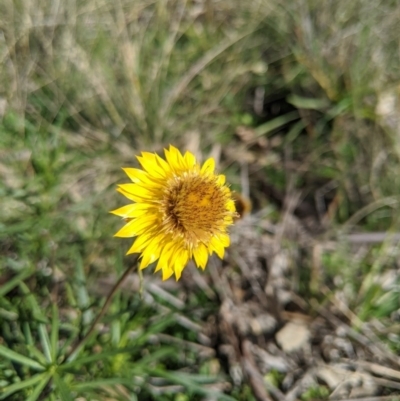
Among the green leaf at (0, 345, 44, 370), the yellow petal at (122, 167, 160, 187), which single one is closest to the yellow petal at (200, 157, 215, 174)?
the yellow petal at (122, 167, 160, 187)

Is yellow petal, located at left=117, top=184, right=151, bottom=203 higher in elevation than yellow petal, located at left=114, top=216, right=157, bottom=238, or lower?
higher

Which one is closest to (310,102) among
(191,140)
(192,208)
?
(191,140)

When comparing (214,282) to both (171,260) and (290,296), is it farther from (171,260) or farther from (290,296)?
(171,260)

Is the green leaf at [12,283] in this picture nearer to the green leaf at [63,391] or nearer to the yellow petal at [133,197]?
the green leaf at [63,391]

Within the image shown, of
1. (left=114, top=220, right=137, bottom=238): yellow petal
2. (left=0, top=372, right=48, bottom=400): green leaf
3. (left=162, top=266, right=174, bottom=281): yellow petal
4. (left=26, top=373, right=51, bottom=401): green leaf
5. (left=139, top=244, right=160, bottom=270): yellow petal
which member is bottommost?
(left=26, top=373, right=51, bottom=401): green leaf

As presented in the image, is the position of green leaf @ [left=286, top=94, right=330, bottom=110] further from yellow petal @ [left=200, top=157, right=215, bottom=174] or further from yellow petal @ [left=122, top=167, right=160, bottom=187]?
yellow petal @ [left=122, top=167, right=160, bottom=187]

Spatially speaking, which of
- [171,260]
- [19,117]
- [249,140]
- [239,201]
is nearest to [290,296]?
[239,201]

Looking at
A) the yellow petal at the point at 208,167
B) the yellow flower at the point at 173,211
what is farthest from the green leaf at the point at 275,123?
the yellow flower at the point at 173,211
